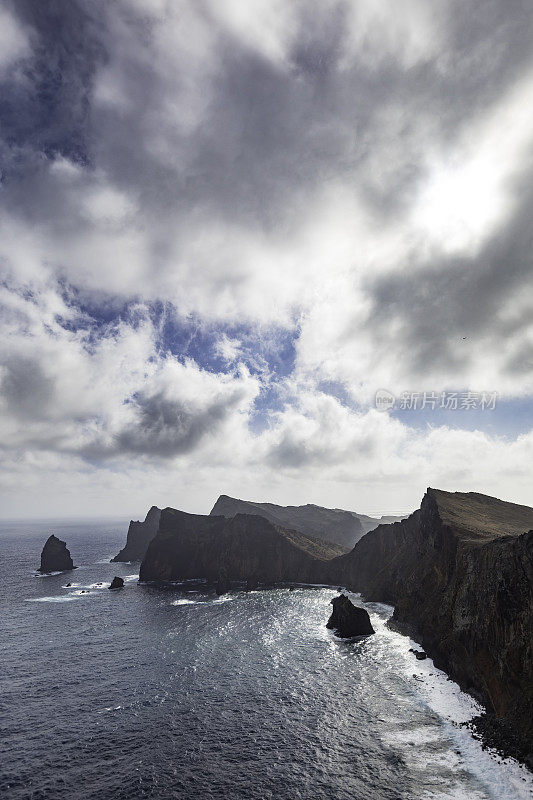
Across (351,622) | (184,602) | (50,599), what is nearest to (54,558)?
(50,599)

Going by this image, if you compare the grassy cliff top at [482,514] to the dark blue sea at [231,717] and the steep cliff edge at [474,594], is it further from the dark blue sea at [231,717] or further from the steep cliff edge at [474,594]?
the dark blue sea at [231,717]

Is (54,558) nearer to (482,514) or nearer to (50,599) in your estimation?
(50,599)

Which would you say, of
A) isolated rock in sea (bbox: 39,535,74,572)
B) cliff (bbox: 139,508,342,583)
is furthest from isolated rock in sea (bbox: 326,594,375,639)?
isolated rock in sea (bbox: 39,535,74,572)

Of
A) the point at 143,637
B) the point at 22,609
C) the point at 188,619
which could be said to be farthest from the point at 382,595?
the point at 22,609

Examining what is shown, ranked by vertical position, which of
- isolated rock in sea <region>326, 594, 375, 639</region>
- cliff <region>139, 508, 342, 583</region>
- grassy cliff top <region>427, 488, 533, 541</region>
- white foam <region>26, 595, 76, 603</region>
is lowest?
white foam <region>26, 595, 76, 603</region>

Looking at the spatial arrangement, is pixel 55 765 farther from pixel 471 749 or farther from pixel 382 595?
pixel 382 595

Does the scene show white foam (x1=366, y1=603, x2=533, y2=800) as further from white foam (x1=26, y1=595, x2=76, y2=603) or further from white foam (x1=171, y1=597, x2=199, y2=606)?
white foam (x1=26, y1=595, x2=76, y2=603)
